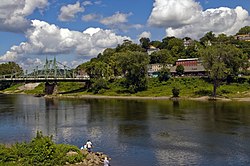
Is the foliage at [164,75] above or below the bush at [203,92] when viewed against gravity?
above

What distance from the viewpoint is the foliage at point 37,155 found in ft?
108

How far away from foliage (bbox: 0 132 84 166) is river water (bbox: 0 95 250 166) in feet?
18.7

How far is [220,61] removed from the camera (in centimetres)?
11175

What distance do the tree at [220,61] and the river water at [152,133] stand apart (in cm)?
2737

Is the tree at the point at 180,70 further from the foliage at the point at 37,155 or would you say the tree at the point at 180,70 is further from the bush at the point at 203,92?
the foliage at the point at 37,155

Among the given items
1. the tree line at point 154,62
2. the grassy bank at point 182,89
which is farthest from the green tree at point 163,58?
the grassy bank at point 182,89

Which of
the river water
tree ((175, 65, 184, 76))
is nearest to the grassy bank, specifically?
tree ((175, 65, 184, 76))

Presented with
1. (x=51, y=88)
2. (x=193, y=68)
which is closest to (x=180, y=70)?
(x=193, y=68)

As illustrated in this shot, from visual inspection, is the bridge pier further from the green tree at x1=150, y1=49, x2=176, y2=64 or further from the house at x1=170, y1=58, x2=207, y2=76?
the green tree at x1=150, y1=49, x2=176, y2=64

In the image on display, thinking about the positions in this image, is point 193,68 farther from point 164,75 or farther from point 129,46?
point 129,46

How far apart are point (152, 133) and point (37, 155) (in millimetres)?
23749

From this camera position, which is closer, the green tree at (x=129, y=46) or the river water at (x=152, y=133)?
the river water at (x=152, y=133)

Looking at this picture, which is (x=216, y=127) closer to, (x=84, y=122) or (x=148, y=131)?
(x=148, y=131)

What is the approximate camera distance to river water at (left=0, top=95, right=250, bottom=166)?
129ft
